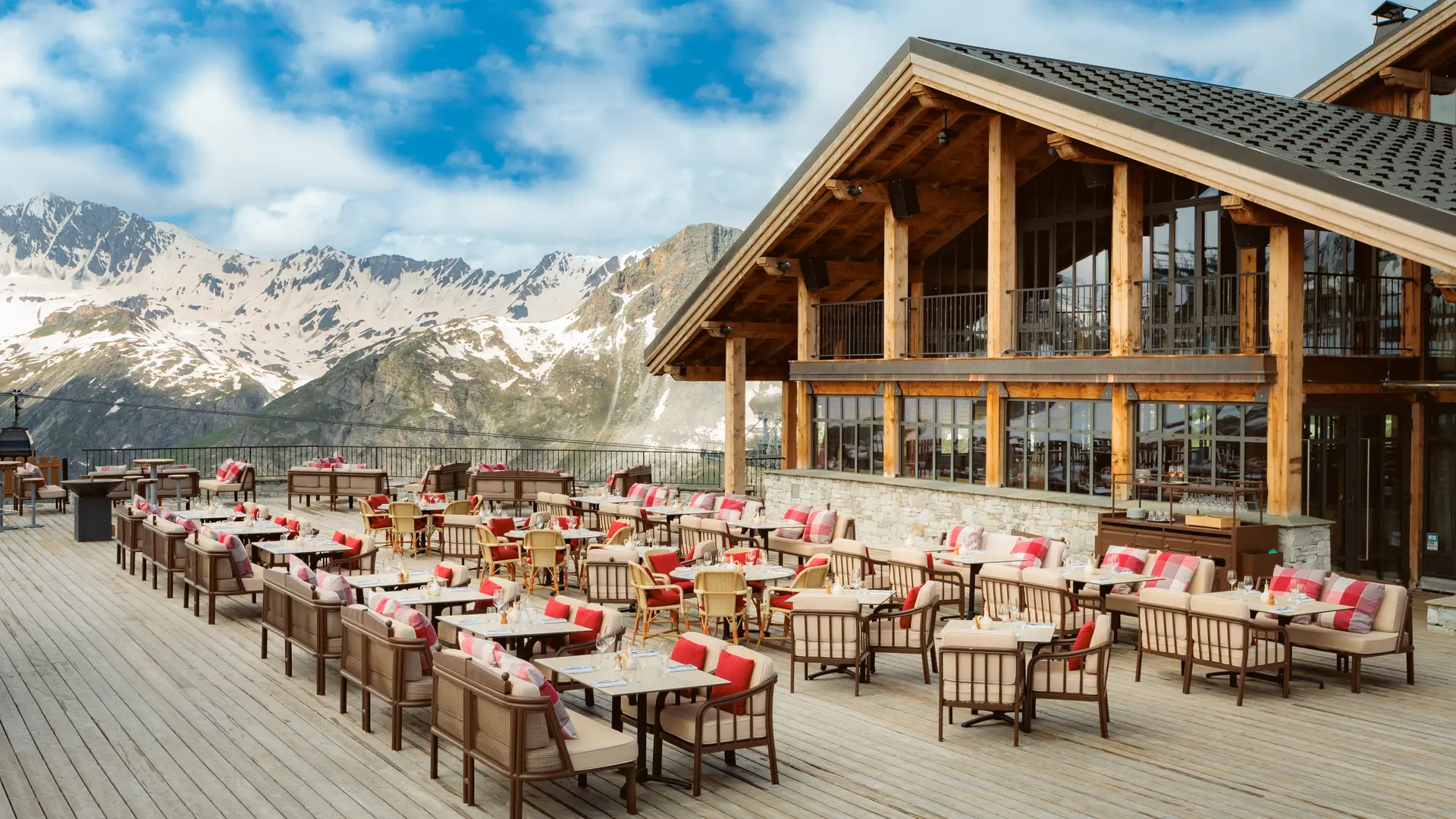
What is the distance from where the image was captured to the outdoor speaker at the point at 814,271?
73.5ft

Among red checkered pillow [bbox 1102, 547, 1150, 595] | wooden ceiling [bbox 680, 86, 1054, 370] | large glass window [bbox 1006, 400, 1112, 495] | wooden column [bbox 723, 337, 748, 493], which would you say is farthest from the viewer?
wooden column [bbox 723, 337, 748, 493]

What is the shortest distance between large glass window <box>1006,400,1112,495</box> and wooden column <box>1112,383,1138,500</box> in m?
0.24

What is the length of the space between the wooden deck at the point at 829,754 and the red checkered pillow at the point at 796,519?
5766mm

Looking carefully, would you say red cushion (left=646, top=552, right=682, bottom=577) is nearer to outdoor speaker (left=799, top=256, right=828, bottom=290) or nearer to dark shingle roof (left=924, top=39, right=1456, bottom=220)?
dark shingle roof (left=924, top=39, right=1456, bottom=220)

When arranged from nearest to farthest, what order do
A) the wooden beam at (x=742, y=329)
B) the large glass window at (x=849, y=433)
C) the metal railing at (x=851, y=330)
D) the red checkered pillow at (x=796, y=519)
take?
the red checkered pillow at (x=796, y=519), the large glass window at (x=849, y=433), the metal railing at (x=851, y=330), the wooden beam at (x=742, y=329)

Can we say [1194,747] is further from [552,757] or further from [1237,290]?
[1237,290]

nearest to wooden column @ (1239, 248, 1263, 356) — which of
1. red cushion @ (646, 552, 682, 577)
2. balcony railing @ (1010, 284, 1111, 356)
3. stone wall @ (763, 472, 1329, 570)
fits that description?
balcony railing @ (1010, 284, 1111, 356)

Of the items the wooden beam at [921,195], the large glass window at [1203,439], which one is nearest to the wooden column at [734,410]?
the wooden beam at [921,195]

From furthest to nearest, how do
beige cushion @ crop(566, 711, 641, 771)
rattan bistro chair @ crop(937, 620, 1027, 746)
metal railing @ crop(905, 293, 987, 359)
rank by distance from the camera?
metal railing @ crop(905, 293, 987, 359) < rattan bistro chair @ crop(937, 620, 1027, 746) < beige cushion @ crop(566, 711, 641, 771)

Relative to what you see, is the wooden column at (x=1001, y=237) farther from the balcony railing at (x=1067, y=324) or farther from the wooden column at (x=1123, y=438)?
the wooden column at (x=1123, y=438)

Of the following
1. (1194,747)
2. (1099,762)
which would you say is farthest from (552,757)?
(1194,747)

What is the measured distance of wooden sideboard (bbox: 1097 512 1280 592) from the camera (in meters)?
13.9

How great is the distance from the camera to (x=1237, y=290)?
667 inches

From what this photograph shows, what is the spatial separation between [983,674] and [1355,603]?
14.1 feet
